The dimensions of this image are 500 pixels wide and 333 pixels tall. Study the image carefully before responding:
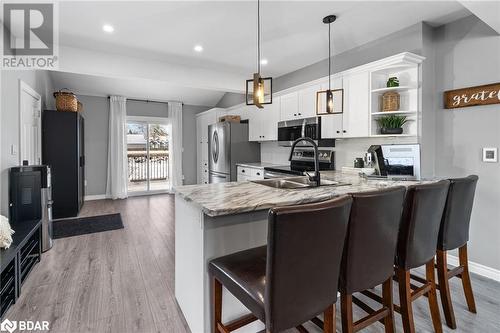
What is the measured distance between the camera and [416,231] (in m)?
1.58

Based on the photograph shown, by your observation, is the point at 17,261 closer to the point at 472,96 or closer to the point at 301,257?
the point at 301,257

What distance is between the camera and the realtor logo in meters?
2.70

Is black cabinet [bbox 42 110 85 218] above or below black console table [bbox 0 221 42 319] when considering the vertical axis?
above

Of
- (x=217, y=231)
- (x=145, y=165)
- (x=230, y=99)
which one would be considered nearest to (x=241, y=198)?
(x=217, y=231)

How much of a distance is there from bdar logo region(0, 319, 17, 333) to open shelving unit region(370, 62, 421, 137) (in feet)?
12.0

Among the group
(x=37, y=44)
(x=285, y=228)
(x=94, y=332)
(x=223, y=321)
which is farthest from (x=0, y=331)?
(x=37, y=44)

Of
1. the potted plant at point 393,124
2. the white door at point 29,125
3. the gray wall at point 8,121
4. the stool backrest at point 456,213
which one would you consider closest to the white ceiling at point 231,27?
the gray wall at point 8,121

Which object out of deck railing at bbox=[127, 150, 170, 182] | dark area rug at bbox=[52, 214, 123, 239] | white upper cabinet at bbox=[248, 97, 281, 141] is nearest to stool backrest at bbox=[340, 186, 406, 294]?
white upper cabinet at bbox=[248, 97, 281, 141]

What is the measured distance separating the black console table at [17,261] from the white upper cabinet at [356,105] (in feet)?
11.8

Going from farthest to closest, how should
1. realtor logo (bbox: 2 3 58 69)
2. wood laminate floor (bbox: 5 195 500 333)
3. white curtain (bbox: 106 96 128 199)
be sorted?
white curtain (bbox: 106 96 128 199), realtor logo (bbox: 2 3 58 69), wood laminate floor (bbox: 5 195 500 333)

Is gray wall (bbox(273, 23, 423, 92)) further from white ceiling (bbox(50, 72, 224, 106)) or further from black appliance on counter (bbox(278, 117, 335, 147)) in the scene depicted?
white ceiling (bbox(50, 72, 224, 106))

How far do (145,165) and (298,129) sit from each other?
4.75 m

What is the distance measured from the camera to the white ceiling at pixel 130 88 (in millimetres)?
5559

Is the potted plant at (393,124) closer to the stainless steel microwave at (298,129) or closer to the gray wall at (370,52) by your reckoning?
the gray wall at (370,52)
